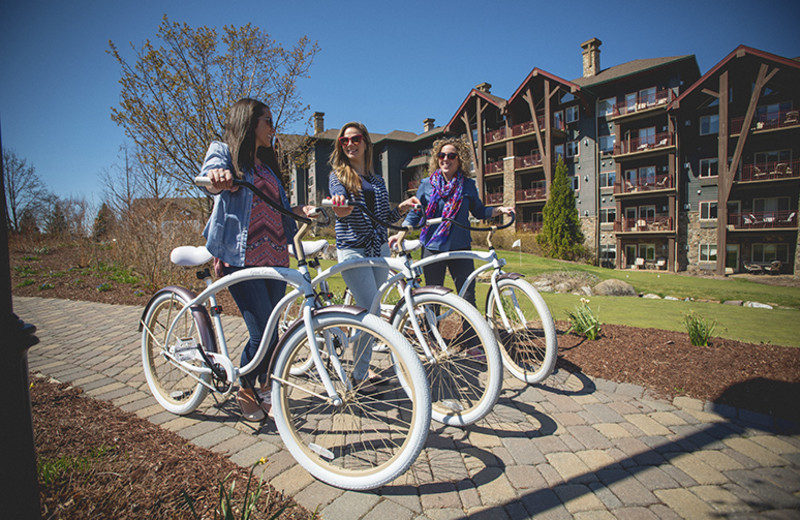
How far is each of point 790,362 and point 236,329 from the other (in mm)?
5878

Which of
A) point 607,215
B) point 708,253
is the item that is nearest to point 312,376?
point 708,253

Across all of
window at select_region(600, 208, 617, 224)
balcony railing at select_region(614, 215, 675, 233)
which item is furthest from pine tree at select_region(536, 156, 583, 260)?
balcony railing at select_region(614, 215, 675, 233)

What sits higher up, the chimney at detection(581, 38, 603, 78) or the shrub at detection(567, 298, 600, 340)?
the chimney at detection(581, 38, 603, 78)

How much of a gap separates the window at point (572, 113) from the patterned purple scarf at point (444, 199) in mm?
26874

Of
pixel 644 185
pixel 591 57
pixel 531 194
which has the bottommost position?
pixel 644 185

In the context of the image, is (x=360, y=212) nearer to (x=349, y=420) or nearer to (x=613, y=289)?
(x=349, y=420)

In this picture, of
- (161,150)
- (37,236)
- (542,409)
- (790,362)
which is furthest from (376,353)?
(37,236)

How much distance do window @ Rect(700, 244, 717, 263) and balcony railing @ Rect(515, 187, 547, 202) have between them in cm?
917

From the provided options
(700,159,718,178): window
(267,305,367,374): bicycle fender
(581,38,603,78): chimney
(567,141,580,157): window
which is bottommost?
(267,305,367,374): bicycle fender

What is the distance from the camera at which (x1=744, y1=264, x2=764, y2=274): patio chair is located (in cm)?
1952

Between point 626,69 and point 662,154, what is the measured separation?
20.4 ft

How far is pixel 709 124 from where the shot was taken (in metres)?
21.3

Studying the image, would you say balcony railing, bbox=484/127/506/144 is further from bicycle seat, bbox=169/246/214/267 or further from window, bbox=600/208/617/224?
bicycle seat, bbox=169/246/214/267

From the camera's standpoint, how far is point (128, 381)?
11.6 ft
